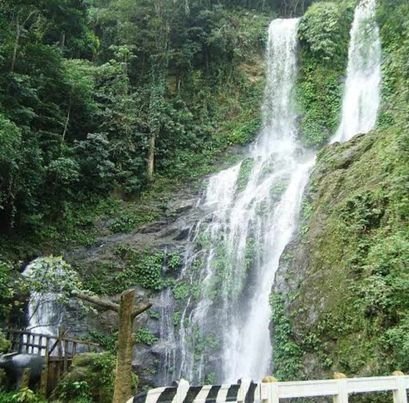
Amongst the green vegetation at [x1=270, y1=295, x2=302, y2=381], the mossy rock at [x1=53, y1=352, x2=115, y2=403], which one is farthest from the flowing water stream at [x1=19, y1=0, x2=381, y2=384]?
the mossy rock at [x1=53, y1=352, x2=115, y2=403]

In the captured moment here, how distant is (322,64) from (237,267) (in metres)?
14.1

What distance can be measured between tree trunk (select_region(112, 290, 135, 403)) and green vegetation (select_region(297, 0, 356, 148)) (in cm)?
1820

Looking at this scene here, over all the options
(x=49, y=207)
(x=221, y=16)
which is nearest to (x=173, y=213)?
(x=49, y=207)

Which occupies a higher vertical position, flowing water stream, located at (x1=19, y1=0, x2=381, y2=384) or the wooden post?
flowing water stream, located at (x1=19, y1=0, x2=381, y2=384)

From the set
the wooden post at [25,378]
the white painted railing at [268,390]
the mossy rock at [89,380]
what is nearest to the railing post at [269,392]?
the white painted railing at [268,390]

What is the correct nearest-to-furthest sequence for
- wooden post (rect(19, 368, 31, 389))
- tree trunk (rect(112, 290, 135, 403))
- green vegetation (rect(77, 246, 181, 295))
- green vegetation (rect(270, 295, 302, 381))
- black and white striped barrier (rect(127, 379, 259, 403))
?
black and white striped barrier (rect(127, 379, 259, 403)) < tree trunk (rect(112, 290, 135, 403)) < wooden post (rect(19, 368, 31, 389)) < green vegetation (rect(270, 295, 302, 381)) < green vegetation (rect(77, 246, 181, 295))

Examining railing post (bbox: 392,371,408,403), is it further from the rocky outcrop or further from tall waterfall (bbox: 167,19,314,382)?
tall waterfall (bbox: 167,19,314,382)

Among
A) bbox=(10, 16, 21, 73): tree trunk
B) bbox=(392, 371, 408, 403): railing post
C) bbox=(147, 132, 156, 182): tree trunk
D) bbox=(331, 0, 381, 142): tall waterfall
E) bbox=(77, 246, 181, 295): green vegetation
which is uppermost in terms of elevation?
bbox=(331, 0, 381, 142): tall waterfall

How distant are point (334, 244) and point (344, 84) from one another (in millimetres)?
15046

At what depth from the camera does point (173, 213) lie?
1864cm

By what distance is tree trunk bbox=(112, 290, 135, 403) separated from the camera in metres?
5.81

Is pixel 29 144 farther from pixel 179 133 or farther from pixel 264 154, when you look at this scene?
pixel 264 154

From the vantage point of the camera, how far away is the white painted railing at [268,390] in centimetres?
378

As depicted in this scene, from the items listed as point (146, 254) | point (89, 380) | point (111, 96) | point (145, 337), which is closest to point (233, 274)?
point (145, 337)
